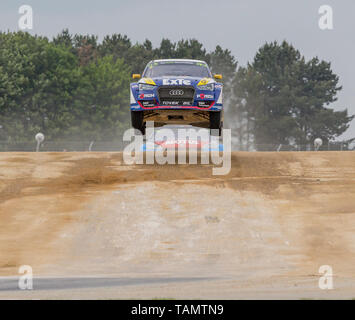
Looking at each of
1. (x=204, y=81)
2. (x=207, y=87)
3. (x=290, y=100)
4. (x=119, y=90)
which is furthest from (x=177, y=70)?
(x=290, y=100)

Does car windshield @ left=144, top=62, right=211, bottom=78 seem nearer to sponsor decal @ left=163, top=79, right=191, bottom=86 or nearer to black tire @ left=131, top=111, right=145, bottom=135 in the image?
sponsor decal @ left=163, top=79, right=191, bottom=86

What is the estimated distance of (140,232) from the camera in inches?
505

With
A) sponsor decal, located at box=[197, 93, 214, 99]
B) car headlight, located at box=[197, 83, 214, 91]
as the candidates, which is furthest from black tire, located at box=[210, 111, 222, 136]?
car headlight, located at box=[197, 83, 214, 91]

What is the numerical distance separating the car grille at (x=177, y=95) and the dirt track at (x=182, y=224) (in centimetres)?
179

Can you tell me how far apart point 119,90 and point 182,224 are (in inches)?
2758

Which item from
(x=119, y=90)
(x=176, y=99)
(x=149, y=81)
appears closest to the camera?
(x=176, y=99)

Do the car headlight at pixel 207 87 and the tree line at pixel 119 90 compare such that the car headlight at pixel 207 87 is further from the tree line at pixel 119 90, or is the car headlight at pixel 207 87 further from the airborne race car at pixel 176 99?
the tree line at pixel 119 90

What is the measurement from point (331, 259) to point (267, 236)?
151cm

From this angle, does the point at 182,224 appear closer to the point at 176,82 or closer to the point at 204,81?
the point at 176,82

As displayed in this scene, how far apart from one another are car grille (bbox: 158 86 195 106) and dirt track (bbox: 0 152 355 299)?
1.79 m

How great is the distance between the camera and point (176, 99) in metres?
16.1
